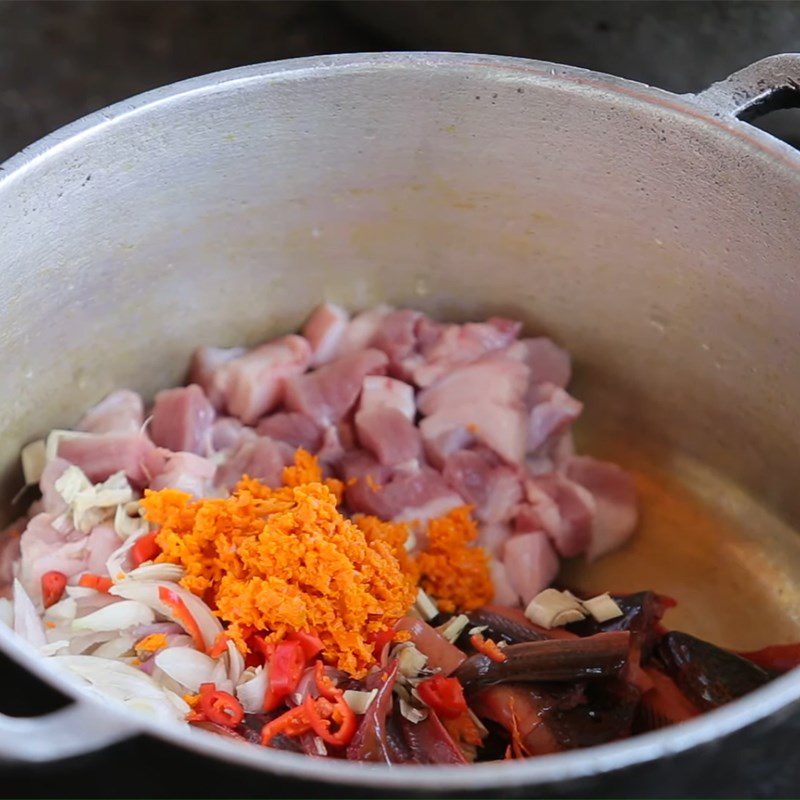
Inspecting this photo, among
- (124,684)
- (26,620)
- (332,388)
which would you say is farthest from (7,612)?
(332,388)

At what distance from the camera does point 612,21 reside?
1918mm

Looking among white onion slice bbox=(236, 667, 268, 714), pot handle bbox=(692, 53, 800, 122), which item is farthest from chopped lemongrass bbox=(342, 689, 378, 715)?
pot handle bbox=(692, 53, 800, 122)

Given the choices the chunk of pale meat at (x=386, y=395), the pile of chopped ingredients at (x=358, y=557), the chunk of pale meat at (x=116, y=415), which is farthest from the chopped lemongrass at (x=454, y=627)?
the chunk of pale meat at (x=116, y=415)

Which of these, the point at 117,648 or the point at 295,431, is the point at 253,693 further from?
the point at 295,431

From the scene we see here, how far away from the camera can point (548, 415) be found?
170cm

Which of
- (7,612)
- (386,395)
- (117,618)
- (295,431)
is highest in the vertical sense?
(386,395)

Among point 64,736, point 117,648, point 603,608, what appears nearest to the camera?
point 64,736

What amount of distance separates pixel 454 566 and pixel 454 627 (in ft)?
0.36

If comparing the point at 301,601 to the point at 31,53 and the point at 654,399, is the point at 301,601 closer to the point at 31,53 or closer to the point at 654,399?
the point at 654,399

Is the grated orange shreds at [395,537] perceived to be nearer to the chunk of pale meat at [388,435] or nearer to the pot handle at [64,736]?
the chunk of pale meat at [388,435]

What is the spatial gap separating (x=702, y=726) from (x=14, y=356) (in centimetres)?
112

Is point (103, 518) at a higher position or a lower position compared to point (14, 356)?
lower

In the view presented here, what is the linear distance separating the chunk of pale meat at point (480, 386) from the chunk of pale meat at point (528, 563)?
23 centimetres

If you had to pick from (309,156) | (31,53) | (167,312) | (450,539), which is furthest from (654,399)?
(31,53)
